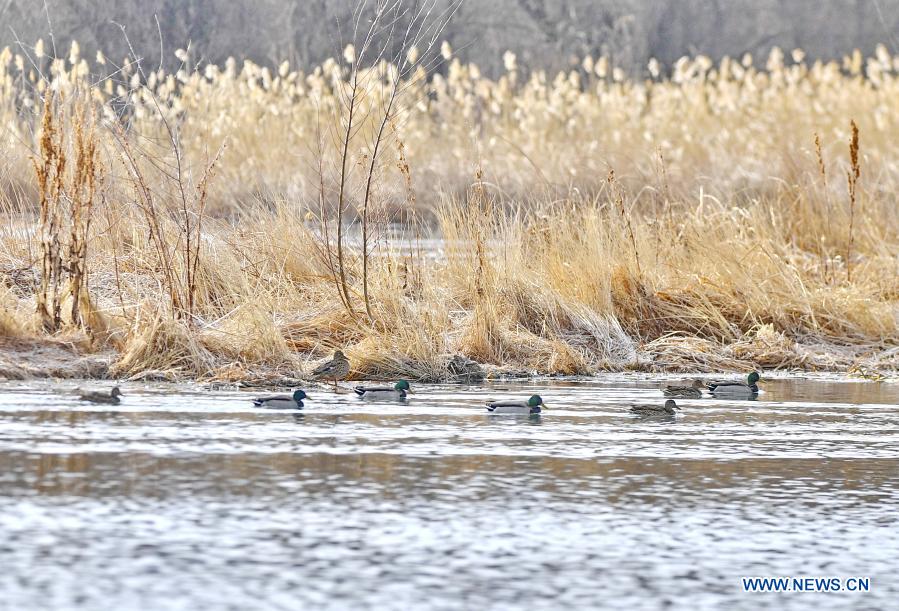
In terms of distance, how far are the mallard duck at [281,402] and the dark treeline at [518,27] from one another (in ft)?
67.0

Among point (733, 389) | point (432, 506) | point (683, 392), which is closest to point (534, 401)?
point (683, 392)

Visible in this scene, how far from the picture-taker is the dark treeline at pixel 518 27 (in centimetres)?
3128

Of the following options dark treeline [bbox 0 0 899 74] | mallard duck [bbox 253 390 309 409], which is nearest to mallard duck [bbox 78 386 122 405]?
mallard duck [bbox 253 390 309 409]

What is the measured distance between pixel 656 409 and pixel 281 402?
79.3 inches

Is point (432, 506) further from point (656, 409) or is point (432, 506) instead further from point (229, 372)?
point (229, 372)

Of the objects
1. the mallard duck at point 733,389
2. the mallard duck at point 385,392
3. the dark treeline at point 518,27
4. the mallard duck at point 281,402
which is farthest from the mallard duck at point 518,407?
the dark treeline at point 518,27

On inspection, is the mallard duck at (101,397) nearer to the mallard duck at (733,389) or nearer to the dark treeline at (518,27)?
the mallard duck at (733,389)

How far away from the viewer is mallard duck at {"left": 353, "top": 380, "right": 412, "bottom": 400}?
9508 millimetres

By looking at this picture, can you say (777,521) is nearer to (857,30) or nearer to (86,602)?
(86,602)

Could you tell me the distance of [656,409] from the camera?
29.1 ft

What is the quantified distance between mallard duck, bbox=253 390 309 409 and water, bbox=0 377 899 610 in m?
0.16

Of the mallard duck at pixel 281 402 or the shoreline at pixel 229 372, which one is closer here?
the mallard duck at pixel 281 402

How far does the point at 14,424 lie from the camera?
26.2 feet

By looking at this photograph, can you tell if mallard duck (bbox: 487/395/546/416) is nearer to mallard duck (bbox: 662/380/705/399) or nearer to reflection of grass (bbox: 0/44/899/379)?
mallard duck (bbox: 662/380/705/399)
